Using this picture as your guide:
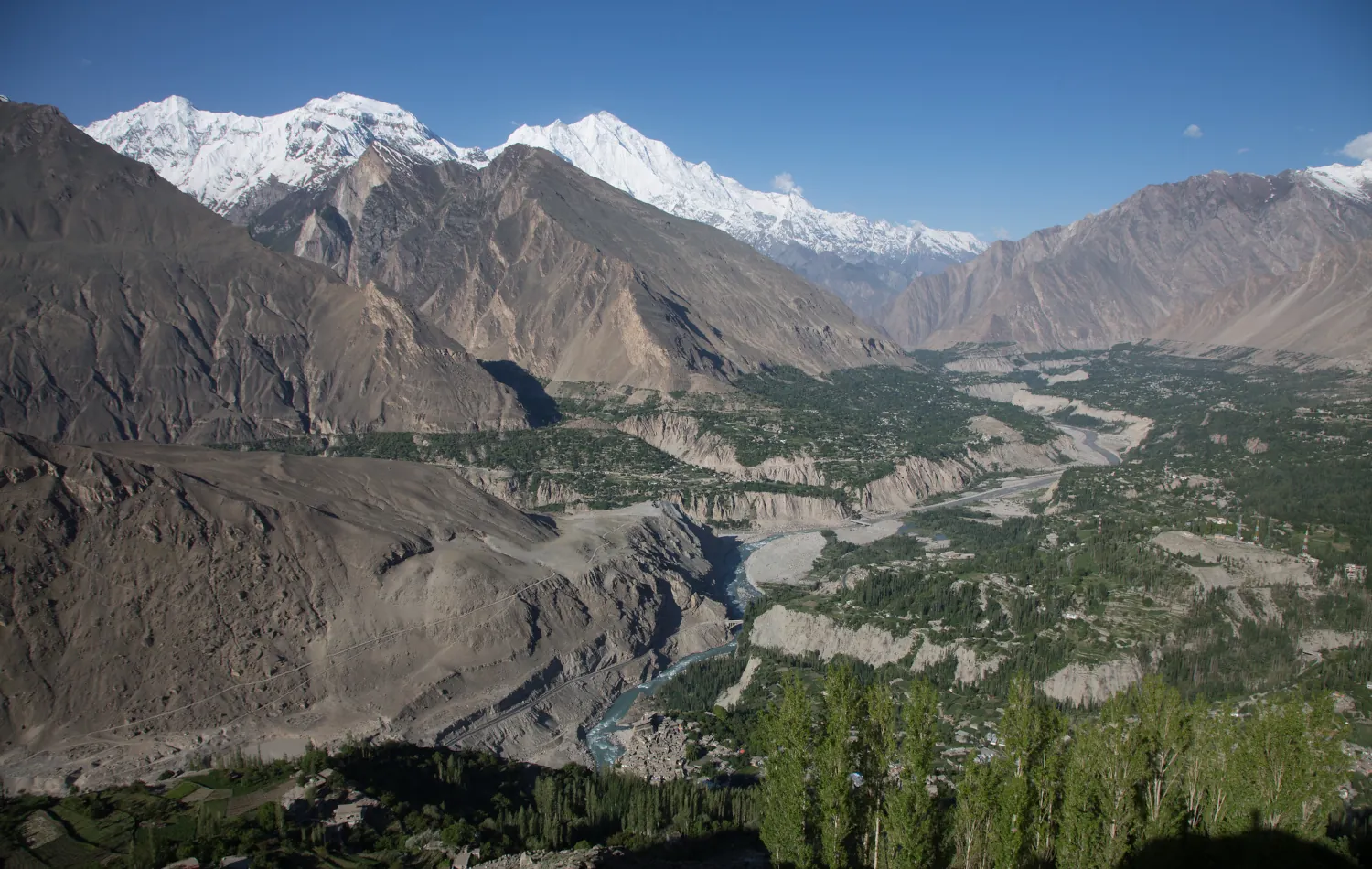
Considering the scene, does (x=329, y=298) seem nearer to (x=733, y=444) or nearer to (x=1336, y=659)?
(x=733, y=444)

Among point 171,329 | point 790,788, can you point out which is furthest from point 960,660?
point 171,329

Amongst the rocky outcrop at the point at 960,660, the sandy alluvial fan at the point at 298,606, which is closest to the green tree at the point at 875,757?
the sandy alluvial fan at the point at 298,606

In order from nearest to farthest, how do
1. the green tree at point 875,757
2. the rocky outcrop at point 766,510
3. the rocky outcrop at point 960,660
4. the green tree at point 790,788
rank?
the green tree at point 790,788
the green tree at point 875,757
the rocky outcrop at point 960,660
the rocky outcrop at point 766,510

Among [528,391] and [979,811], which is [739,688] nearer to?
[979,811]

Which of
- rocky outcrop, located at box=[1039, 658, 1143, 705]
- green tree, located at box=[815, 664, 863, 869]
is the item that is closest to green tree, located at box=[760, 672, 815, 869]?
green tree, located at box=[815, 664, 863, 869]

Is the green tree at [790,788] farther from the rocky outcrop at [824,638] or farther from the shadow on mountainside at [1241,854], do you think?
the rocky outcrop at [824,638]
